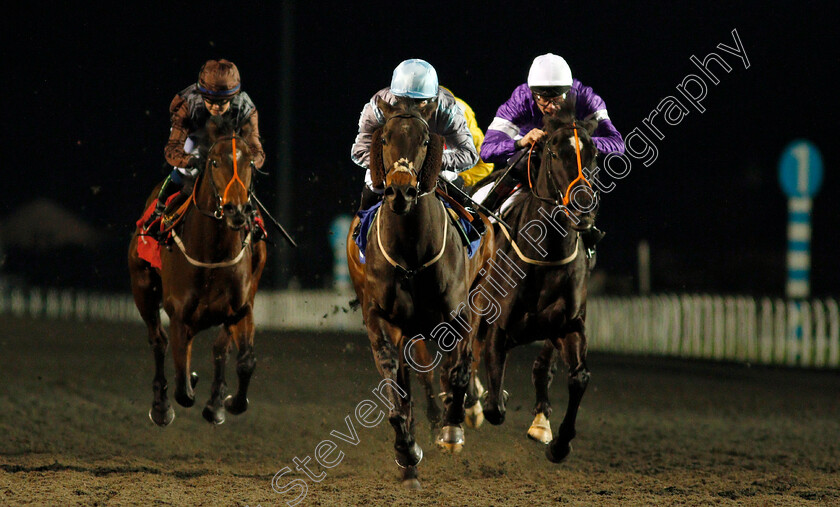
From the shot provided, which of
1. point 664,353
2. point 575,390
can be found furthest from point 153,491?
point 664,353

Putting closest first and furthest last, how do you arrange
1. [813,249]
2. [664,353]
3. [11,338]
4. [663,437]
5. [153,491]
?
1. [153,491]
2. [663,437]
3. [664,353]
4. [11,338]
5. [813,249]

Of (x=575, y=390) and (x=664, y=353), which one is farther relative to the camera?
(x=664, y=353)

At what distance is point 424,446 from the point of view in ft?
30.2

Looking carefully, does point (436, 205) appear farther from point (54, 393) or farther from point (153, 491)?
point (54, 393)

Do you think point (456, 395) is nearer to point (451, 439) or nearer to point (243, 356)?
point (451, 439)

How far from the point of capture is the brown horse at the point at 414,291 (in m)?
6.35

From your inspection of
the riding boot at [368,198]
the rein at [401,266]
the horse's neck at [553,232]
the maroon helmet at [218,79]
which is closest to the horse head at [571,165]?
the horse's neck at [553,232]

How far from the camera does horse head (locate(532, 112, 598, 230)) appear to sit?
693cm

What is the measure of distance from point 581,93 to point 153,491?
4.28 metres

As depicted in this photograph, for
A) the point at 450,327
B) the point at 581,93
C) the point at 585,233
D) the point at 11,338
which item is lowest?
the point at 11,338

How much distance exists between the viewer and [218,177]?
7.11 meters

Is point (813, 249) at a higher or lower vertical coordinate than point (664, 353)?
higher

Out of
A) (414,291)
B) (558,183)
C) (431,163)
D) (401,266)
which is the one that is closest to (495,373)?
(414,291)

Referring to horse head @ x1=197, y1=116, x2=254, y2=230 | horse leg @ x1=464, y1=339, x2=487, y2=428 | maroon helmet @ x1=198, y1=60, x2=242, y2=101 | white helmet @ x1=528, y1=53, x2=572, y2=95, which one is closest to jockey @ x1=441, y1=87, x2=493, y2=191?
white helmet @ x1=528, y1=53, x2=572, y2=95
